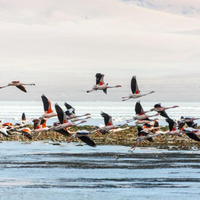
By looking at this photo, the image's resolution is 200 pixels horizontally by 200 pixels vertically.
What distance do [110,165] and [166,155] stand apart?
659cm

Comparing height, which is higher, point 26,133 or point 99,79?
point 99,79

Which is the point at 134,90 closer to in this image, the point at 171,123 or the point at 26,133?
the point at 171,123

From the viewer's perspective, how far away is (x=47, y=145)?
48844mm

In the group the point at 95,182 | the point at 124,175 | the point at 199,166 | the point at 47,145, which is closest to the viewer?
the point at 95,182

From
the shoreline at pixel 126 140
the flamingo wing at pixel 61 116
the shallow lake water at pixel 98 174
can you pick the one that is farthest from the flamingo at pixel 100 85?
the shoreline at pixel 126 140

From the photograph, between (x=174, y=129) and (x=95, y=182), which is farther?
(x=174, y=129)

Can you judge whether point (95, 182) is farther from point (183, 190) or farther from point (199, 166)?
point (199, 166)

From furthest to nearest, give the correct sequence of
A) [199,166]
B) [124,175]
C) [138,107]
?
[138,107], [199,166], [124,175]

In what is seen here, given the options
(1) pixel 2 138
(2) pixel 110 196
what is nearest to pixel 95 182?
(2) pixel 110 196

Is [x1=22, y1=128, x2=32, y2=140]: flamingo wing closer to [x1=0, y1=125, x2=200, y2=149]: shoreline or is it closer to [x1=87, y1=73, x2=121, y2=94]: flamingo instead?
[x1=0, y1=125, x2=200, y2=149]: shoreline

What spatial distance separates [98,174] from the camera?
30500mm

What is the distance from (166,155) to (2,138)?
21.0 metres

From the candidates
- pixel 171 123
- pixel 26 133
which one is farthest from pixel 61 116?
pixel 26 133

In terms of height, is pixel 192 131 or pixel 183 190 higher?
pixel 192 131
